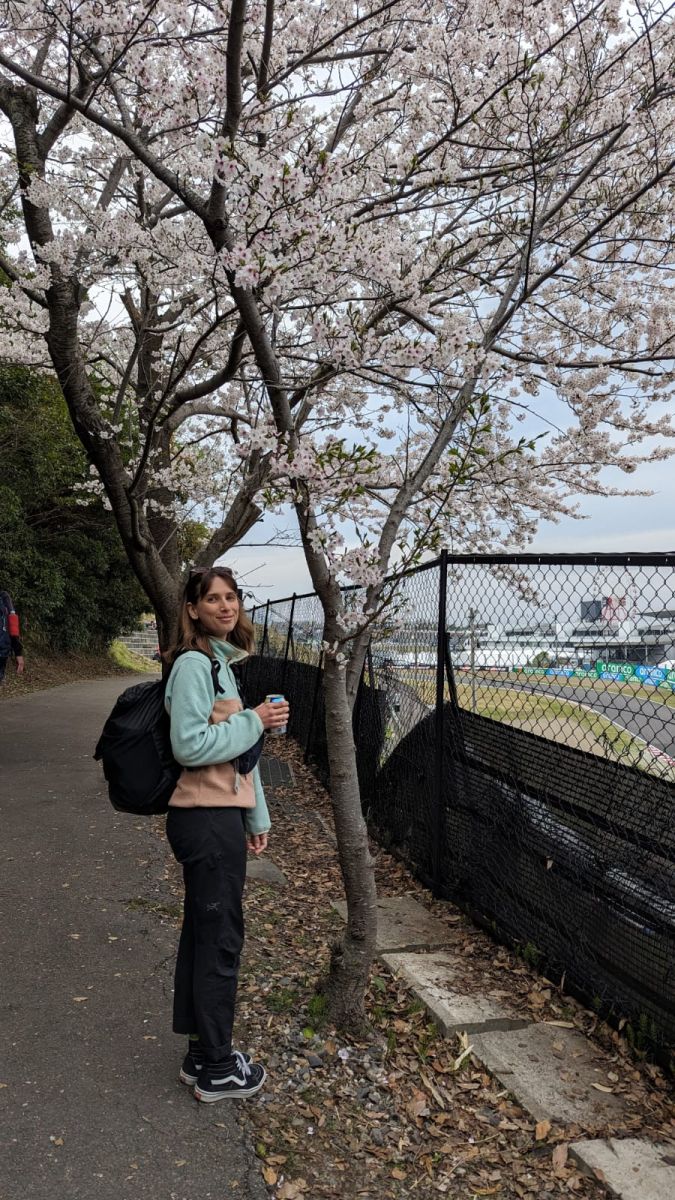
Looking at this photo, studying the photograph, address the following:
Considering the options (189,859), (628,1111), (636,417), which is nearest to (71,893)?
(189,859)

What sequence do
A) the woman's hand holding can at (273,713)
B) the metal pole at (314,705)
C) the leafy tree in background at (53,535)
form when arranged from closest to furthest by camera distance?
the woman's hand holding can at (273,713) < the metal pole at (314,705) < the leafy tree in background at (53,535)

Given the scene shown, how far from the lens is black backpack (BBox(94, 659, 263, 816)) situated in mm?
2906

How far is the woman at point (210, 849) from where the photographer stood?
285cm

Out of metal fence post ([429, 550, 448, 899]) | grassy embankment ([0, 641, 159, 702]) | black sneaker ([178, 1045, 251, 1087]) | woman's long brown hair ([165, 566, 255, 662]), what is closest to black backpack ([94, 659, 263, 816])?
woman's long brown hair ([165, 566, 255, 662])

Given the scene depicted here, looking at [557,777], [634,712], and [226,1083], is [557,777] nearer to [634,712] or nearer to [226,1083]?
[634,712]

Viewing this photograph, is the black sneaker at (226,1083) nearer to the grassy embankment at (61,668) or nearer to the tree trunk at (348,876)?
the tree trunk at (348,876)

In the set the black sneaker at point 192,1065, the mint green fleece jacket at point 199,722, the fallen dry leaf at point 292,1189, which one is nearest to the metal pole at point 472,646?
the mint green fleece jacket at point 199,722

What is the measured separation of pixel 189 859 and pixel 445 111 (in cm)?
585

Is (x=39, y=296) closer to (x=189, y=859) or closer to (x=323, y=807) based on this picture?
(x=323, y=807)

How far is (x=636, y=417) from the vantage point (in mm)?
8789

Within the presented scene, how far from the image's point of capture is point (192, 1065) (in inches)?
119

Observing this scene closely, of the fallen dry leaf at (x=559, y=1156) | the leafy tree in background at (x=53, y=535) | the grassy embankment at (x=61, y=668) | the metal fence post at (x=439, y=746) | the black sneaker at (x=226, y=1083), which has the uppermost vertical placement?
the leafy tree in background at (x=53, y=535)

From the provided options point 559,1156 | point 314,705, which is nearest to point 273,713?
point 559,1156

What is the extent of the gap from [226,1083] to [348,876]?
0.92m
